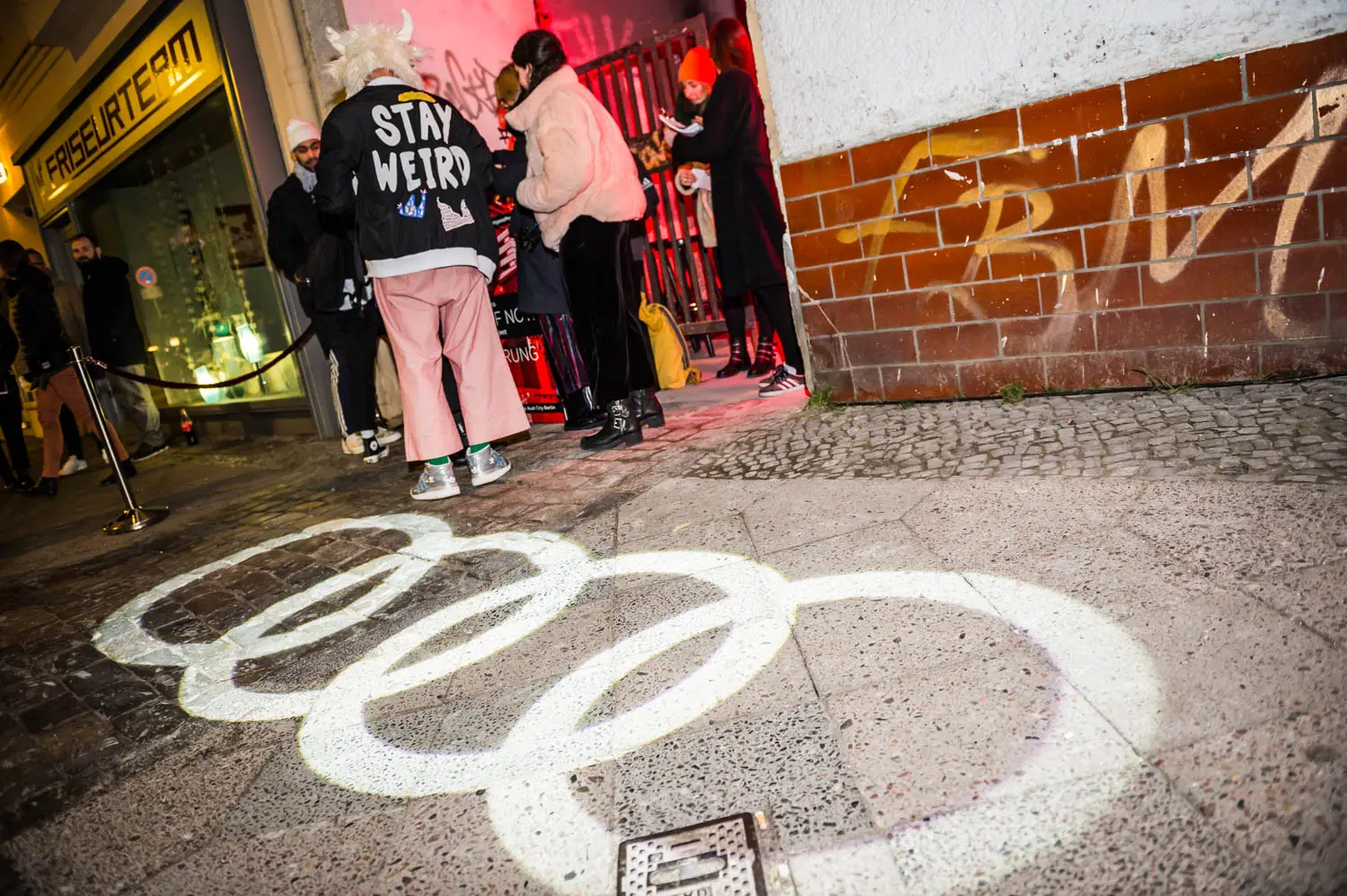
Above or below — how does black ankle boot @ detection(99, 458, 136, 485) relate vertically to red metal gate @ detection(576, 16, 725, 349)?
below

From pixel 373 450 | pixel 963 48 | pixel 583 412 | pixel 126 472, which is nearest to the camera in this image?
pixel 963 48

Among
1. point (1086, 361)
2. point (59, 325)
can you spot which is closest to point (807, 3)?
point (1086, 361)

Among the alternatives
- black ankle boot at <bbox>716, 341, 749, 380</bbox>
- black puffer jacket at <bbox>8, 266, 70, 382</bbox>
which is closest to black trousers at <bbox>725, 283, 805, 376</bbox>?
black ankle boot at <bbox>716, 341, 749, 380</bbox>

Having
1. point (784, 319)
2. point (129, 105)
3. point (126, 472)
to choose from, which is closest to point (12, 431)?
point (126, 472)

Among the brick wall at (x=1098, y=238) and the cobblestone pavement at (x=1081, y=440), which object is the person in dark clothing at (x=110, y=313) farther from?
the brick wall at (x=1098, y=238)

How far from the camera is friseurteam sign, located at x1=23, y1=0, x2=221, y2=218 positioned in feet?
21.6

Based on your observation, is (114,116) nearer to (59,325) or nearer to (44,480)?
(59,325)

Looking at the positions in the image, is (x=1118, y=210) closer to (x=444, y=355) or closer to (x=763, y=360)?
(x=763, y=360)

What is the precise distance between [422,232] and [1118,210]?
3.11m

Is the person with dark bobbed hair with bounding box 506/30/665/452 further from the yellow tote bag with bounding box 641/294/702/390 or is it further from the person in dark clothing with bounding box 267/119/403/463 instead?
the person in dark clothing with bounding box 267/119/403/463

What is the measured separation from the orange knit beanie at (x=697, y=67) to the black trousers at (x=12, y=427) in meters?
6.46

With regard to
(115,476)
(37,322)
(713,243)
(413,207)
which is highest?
(37,322)

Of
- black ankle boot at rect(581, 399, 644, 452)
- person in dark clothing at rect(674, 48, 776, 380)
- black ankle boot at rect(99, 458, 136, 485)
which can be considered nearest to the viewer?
black ankle boot at rect(581, 399, 644, 452)

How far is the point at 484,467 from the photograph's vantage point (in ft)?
13.4
